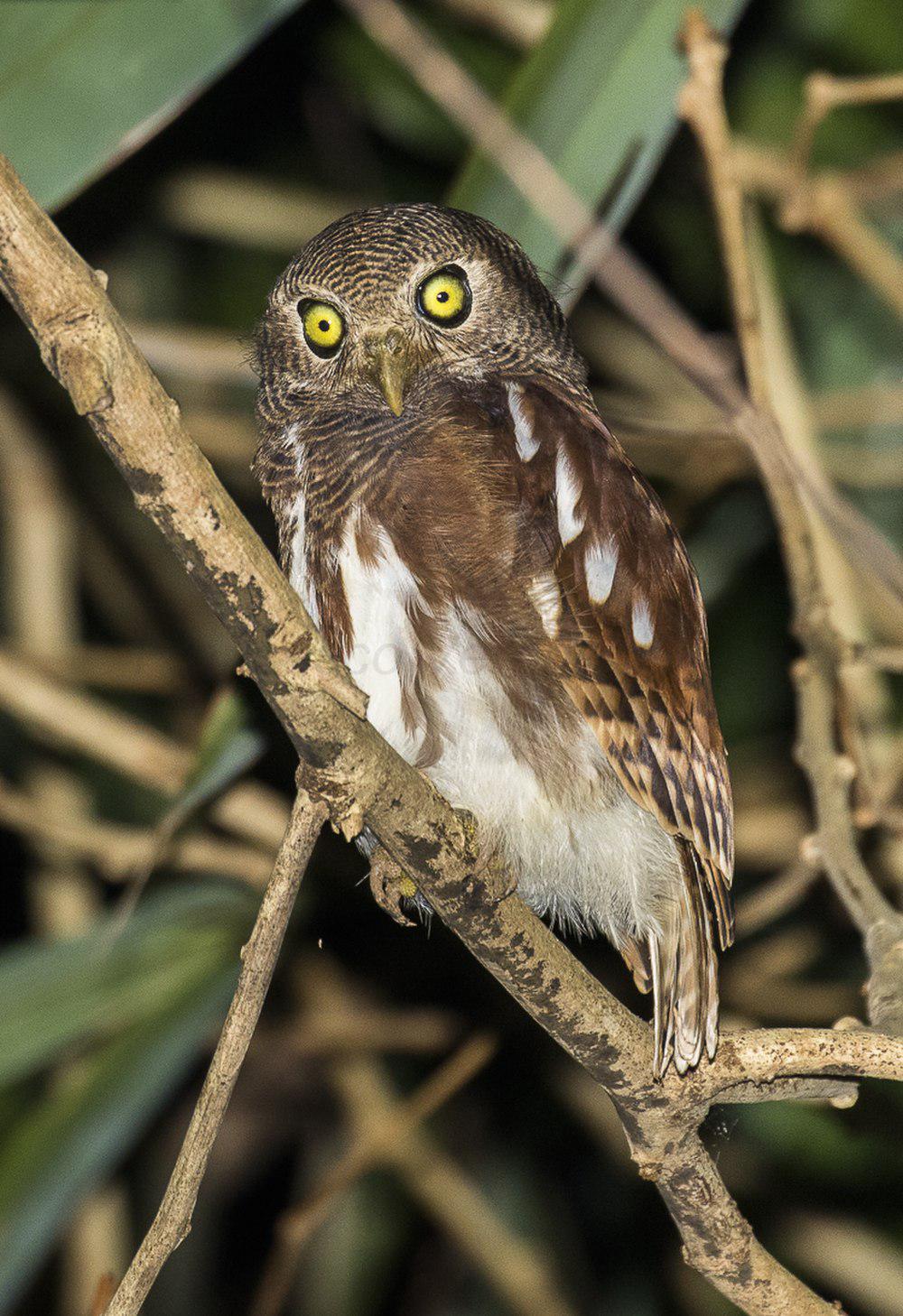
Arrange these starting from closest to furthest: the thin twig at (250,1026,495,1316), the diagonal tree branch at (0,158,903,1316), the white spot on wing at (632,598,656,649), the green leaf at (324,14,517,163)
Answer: the diagonal tree branch at (0,158,903,1316) < the white spot on wing at (632,598,656,649) < the thin twig at (250,1026,495,1316) < the green leaf at (324,14,517,163)

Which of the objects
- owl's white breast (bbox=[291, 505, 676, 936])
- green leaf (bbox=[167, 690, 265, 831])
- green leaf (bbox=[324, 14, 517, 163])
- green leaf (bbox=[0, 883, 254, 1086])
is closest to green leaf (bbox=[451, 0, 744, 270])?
owl's white breast (bbox=[291, 505, 676, 936])

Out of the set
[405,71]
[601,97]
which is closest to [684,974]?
[601,97]

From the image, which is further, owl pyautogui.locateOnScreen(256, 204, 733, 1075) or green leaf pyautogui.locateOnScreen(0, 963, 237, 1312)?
green leaf pyautogui.locateOnScreen(0, 963, 237, 1312)

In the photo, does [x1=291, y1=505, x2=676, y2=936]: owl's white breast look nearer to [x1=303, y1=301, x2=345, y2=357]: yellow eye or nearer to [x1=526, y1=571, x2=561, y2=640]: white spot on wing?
[x1=526, y1=571, x2=561, y2=640]: white spot on wing

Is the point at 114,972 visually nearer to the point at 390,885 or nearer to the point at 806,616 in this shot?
the point at 390,885

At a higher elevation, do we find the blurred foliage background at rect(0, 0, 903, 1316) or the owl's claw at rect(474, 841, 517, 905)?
the owl's claw at rect(474, 841, 517, 905)

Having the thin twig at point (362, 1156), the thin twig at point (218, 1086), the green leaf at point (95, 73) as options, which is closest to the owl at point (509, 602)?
the green leaf at point (95, 73)
